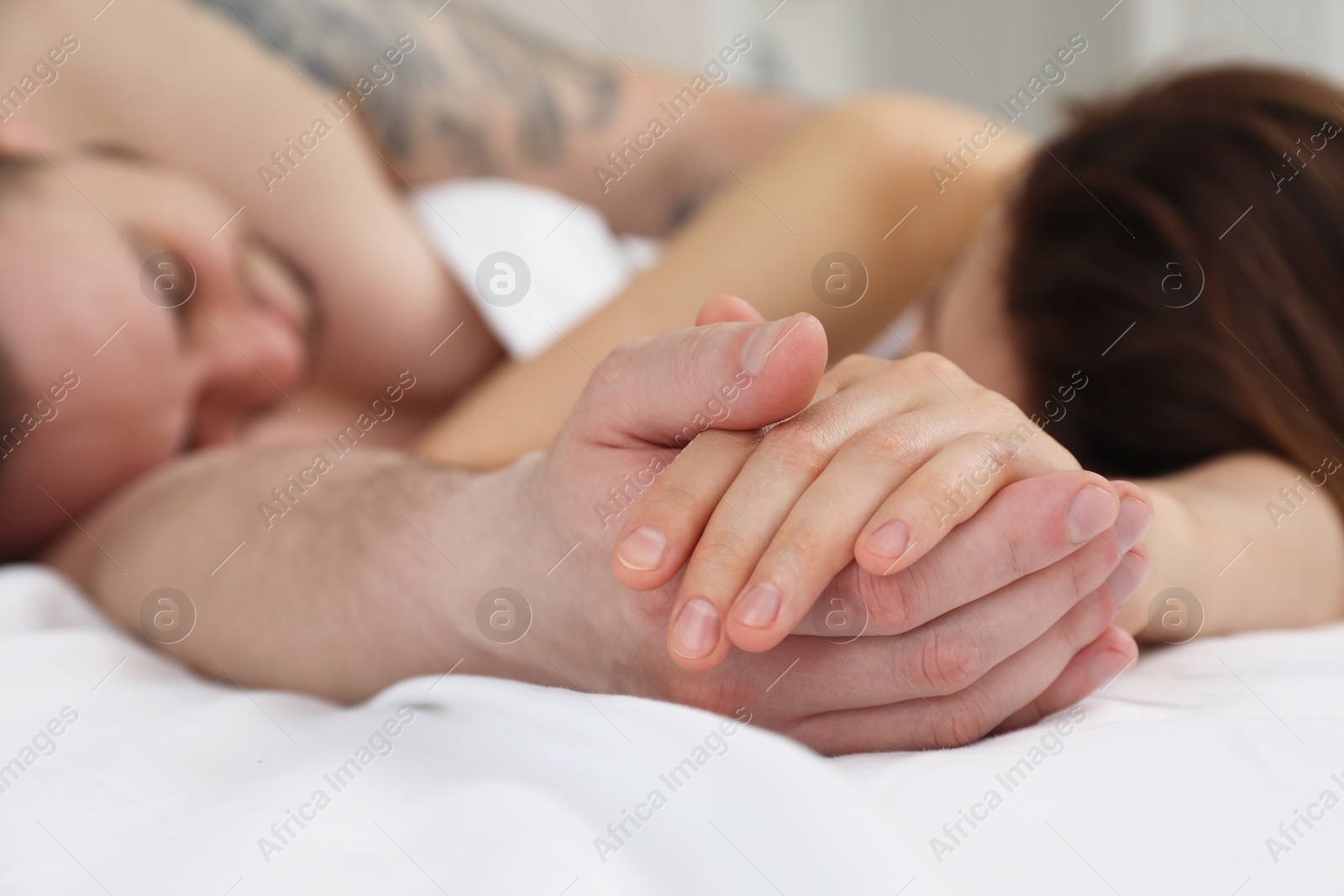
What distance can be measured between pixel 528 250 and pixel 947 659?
834mm

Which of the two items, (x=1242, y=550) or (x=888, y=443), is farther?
(x=1242, y=550)

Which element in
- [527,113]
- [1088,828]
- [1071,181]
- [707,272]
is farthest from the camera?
[527,113]

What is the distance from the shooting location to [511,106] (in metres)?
1.37

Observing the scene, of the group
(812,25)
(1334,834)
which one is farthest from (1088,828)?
(812,25)

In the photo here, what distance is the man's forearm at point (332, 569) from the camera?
473 mm

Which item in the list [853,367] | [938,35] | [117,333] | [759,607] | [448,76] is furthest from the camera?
[938,35]

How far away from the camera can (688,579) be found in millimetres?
348

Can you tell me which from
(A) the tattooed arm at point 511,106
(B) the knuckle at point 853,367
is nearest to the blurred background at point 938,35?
(A) the tattooed arm at point 511,106

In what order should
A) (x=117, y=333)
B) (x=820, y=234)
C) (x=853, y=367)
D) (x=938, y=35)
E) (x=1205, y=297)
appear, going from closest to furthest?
(x=853, y=367)
(x=1205, y=297)
(x=117, y=333)
(x=820, y=234)
(x=938, y=35)

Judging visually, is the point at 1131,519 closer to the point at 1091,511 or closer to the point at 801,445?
the point at 1091,511

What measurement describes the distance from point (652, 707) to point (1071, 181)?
0.64 m

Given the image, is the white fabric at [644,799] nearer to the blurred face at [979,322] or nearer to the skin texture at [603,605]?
the skin texture at [603,605]

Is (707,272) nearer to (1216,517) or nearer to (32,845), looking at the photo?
(1216,517)

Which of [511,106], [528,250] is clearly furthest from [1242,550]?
[511,106]
